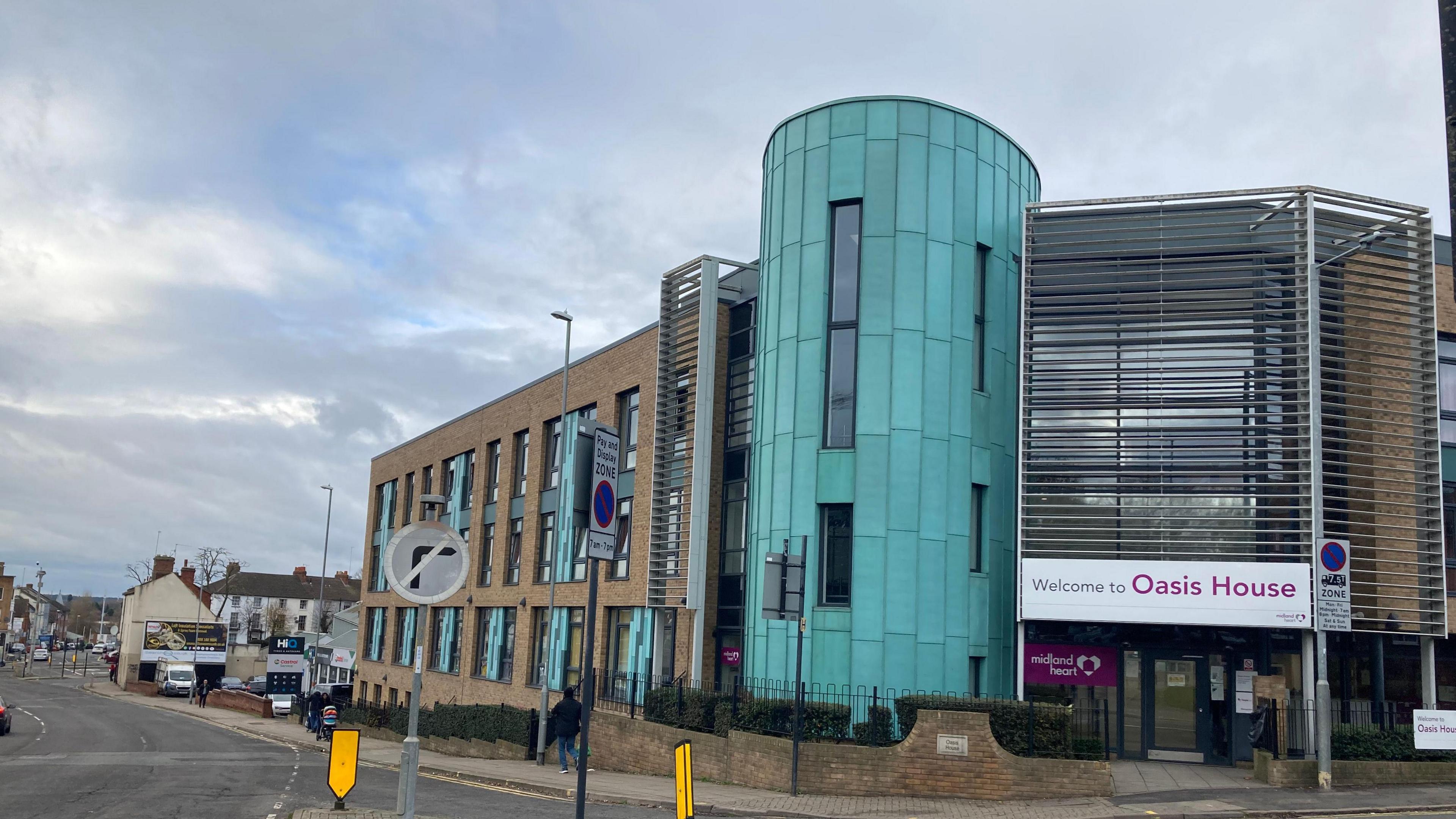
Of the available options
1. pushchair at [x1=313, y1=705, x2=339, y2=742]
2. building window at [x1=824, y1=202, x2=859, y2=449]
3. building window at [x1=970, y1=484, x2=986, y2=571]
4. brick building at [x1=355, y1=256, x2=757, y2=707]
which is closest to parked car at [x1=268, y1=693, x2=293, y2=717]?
brick building at [x1=355, y1=256, x2=757, y2=707]

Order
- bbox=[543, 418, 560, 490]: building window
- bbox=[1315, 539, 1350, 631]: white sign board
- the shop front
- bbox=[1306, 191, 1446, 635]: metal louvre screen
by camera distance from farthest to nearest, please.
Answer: bbox=[543, 418, 560, 490]: building window, the shop front, bbox=[1306, 191, 1446, 635]: metal louvre screen, bbox=[1315, 539, 1350, 631]: white sign board

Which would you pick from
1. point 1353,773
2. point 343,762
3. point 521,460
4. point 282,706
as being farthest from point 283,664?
point 1353,773

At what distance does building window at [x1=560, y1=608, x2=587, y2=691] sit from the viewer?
3094 centimetres

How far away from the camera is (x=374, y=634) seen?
5088 centimetres

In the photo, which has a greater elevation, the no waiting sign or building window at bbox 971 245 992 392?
building window at bbox 971 245 992 392

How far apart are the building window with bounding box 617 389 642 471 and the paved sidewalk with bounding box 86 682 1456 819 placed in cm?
1072

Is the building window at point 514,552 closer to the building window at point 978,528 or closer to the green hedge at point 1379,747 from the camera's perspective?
the building window at point 978,528

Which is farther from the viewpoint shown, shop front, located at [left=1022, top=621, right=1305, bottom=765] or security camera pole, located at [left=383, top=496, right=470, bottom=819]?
shop front, located at [left=1022, top=621, right=1305, bottom=765]

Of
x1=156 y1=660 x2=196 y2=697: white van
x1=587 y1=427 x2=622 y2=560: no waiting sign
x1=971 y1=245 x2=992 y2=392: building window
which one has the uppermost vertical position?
x1=971 y1=245 x2=992 y2=392: building window

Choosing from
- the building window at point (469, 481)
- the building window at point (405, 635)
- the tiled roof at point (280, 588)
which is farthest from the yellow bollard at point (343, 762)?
the tiled roof at point (280, 588)

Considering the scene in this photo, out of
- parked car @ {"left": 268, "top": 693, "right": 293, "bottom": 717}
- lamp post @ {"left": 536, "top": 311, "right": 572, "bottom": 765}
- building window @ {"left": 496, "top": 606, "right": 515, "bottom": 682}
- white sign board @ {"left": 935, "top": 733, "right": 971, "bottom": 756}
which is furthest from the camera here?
parked car @ {"left": 268, "top": 693, "right": 293, "bottom": 717}

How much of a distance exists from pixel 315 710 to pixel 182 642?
172 feet

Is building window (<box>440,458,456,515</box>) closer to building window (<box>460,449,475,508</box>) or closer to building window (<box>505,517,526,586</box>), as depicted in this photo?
building window (<box>460,449,475,508</box>)

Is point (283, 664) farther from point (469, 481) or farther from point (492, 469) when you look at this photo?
point (492, 469)
